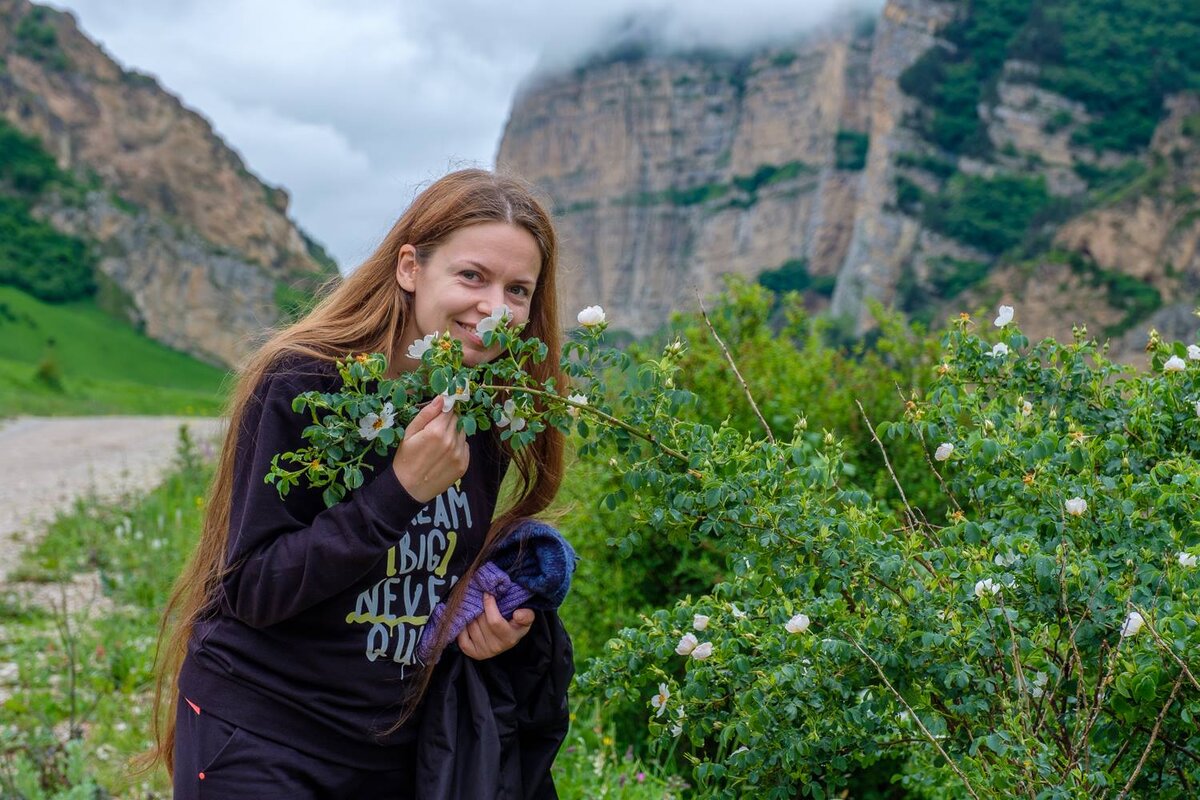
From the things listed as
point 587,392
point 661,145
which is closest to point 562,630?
point 587,392

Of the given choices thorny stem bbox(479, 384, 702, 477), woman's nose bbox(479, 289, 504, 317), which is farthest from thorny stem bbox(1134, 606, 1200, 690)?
woman's nose bbox(479, 289, 504, 317)

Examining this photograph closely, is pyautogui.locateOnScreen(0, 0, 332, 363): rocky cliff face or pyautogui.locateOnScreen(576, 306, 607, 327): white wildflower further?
pyautogui.locateOnScreen(0, 0, 332, 363): rocky cliff face

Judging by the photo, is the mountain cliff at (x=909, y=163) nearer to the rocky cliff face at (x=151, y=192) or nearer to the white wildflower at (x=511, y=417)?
the white wildflower at (x=511, y=417)

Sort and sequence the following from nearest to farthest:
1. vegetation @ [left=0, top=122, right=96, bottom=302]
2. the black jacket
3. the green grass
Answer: the black jacket → the green grass → vegetation @ [left=0, top=122, right=96, bottom=302]

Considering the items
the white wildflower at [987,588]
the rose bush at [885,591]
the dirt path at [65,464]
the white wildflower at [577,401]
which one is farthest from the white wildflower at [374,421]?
the dirt path at [65,464]

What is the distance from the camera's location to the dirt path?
833 centimetres

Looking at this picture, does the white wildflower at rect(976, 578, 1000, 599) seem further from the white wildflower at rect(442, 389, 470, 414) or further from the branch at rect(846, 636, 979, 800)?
the white wildflower at rect(442, 389, 470, 414)

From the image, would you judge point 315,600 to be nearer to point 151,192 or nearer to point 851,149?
point 151,192

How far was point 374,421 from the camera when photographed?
181 centimetres

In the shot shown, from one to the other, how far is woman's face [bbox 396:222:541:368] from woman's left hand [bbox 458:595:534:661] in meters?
0.48

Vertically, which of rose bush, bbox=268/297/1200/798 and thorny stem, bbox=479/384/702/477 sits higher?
thorny stem, bbox=479/384/702/477

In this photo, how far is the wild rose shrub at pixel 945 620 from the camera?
179 centimetres

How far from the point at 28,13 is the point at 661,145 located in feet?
233

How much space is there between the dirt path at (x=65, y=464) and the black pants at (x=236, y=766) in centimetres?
324
